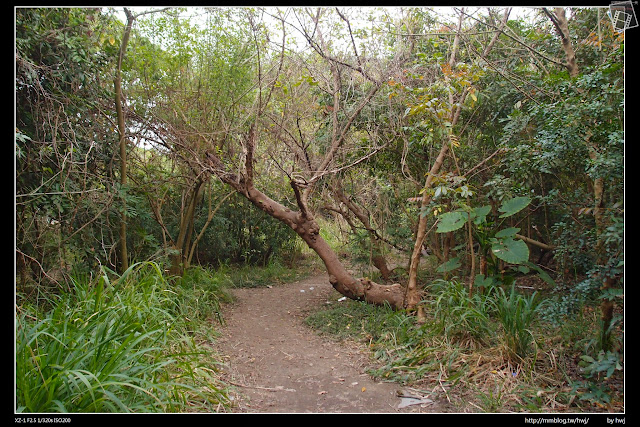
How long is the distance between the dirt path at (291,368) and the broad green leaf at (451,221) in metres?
1.55

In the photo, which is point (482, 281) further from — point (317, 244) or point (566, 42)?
point (566, 42)

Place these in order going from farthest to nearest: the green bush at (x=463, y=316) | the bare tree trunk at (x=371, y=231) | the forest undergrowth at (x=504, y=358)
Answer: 1. the bare tree trunk at (x=371, y=231)
2. the green bush at (x=463, y=316)
3. the forest undergrowth at (x=504, y=358)

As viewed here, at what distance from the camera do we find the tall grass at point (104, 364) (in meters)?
2.25

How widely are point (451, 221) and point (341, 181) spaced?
2.33 metres

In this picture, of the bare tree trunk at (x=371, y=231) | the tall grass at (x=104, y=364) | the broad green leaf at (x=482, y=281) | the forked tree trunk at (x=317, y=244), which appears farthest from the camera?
the bare tree trunk at (x=371, y=231)

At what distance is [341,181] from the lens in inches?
256

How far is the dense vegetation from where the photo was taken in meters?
2.90

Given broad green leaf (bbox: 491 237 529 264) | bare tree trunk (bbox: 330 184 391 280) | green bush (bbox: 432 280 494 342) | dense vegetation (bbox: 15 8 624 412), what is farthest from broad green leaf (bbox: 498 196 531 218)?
bare tree trunk (bbox: 330 184 391 280)

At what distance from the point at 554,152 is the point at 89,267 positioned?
465cm

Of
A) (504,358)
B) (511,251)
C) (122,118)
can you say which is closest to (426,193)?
(511,251)

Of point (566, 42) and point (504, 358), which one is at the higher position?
point (566, 42)

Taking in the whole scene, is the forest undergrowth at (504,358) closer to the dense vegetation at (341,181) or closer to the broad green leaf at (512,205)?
the dense vegetation at (341,181)

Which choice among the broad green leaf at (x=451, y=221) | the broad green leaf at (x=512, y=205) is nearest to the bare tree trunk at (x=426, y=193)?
the broad green leaf at (x=451, y=221)
